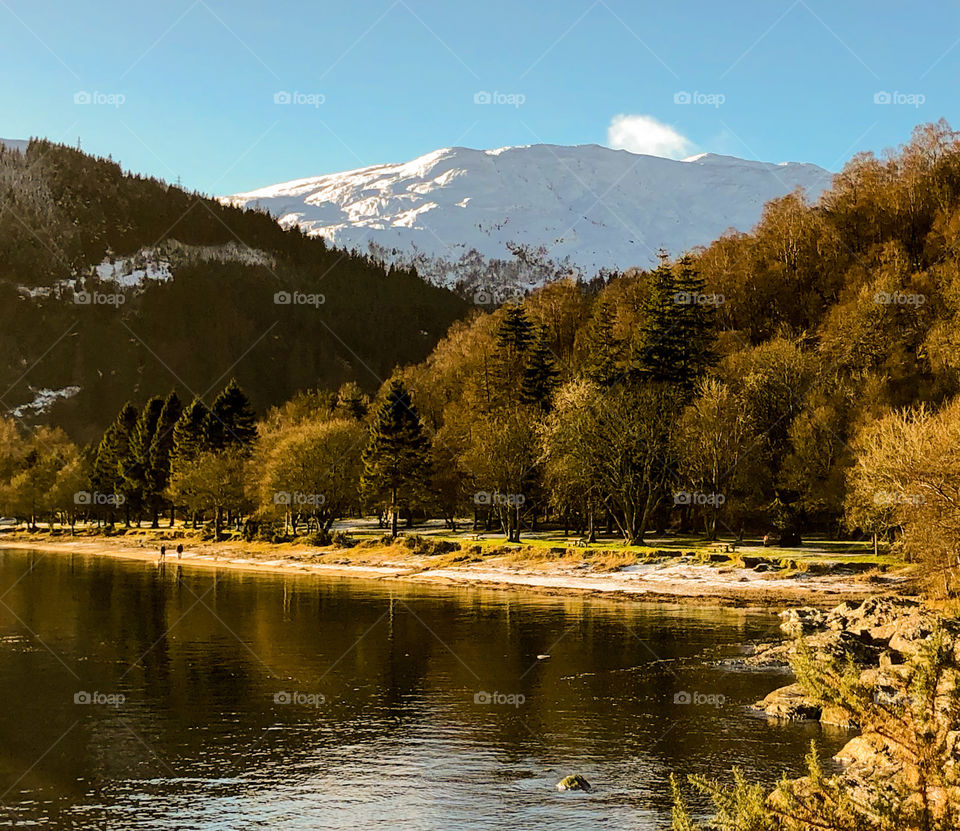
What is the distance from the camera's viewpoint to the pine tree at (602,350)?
8819 centimetres

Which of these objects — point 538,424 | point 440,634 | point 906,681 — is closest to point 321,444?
point 538,424

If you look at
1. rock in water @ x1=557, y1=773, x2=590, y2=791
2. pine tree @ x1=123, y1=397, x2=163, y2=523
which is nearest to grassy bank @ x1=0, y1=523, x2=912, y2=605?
pine tree @ x1=123, y1=397, x2=163, y2=523

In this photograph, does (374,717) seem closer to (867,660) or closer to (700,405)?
(867,660)

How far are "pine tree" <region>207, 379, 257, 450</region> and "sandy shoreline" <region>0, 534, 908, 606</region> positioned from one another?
26.7 m

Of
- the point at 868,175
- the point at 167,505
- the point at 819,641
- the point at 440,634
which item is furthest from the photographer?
the point at 167,505

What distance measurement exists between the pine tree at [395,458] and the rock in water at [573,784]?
7213cm

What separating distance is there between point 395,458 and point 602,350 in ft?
75.6

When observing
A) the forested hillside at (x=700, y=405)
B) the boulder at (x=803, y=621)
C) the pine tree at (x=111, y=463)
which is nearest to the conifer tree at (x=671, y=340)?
the forested hillside at (x=700, y=405)

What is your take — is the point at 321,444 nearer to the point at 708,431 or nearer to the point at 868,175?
the point at 708,431

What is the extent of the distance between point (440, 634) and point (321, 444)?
189 ft

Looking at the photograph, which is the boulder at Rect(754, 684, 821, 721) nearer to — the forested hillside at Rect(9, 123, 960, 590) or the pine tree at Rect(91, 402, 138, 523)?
the forested hillside at Rect(9, 123, 960, 590)

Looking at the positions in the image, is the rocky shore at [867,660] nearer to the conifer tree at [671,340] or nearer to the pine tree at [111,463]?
the conifer tree at [671,340]

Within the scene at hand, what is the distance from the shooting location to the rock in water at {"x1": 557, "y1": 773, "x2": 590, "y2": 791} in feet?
71.9

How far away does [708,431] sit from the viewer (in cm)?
7638
